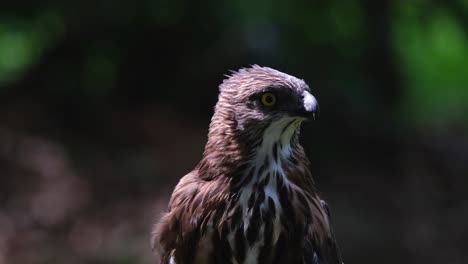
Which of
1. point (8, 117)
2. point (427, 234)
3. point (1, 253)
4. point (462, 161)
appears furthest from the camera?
point (462, 161)

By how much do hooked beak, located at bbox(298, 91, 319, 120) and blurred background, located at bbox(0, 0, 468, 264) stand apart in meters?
4.17

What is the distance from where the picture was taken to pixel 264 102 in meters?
4.23

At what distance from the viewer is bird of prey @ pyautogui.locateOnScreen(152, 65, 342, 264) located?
4270mm

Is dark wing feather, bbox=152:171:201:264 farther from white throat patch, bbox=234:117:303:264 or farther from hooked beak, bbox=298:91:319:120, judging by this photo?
hooked beak, bbox=298:91:319:120

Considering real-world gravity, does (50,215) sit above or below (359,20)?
below

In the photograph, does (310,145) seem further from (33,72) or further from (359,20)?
(33,72)

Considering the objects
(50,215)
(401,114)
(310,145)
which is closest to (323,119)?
(310,145)

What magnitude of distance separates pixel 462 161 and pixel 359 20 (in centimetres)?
212

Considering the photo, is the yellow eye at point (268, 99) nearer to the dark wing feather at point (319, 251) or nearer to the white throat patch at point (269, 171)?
the white throat patch at point (269, 171)

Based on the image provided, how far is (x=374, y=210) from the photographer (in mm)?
9062

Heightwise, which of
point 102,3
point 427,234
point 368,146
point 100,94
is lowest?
point 427,234

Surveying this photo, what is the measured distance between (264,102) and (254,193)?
399mm

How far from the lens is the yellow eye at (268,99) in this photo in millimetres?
4203

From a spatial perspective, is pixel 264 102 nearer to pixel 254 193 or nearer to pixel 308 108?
pixel 308 108
